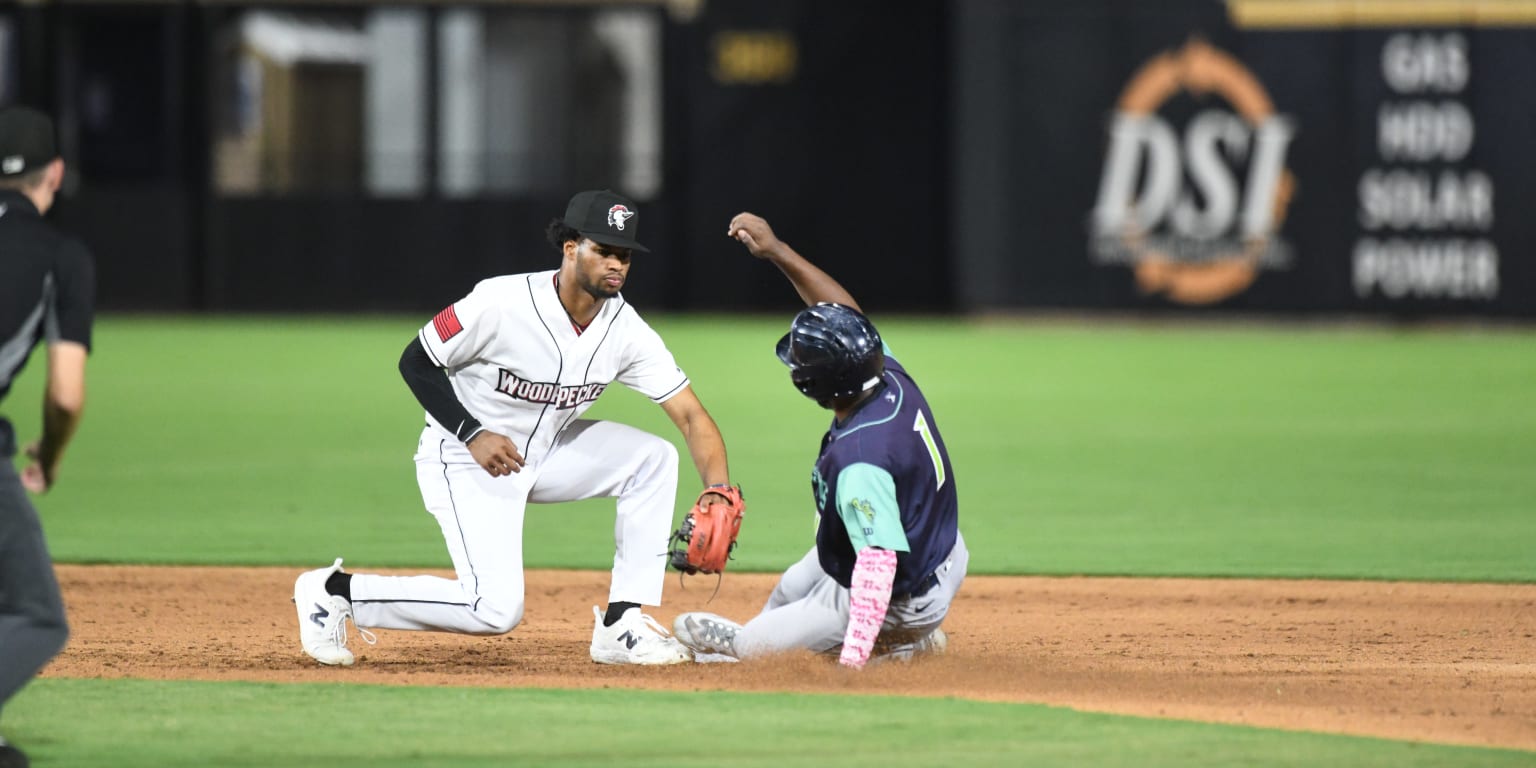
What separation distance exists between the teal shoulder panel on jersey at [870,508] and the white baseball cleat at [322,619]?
5.67 ft

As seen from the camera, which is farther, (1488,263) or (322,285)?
(322,285)

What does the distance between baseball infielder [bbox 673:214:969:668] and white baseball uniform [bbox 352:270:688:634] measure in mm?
501

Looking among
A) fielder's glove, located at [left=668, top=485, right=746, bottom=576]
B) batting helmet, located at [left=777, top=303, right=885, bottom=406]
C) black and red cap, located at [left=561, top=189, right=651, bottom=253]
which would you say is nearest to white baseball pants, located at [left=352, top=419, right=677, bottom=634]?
fielder's glove, located at [left=668, top=485, right=746, bottom=576]

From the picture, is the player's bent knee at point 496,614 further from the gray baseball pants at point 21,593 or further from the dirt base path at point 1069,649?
the gray baseball pants at point 21,593

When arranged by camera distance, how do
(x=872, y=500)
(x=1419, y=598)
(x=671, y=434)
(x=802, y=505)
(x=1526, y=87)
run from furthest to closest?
1. (x=1526, y=87)
2. (x=671, y=434)
3. (x=802, y=505)
4. (x=1419, y=598)
5. (x=872, y=500)

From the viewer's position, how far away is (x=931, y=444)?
611 cm

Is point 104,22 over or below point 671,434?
over

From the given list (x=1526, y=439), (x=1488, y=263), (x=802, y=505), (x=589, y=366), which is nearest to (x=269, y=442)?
(x=802, y=505)

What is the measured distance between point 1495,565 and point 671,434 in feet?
19.6

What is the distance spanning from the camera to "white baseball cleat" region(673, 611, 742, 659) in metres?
6.56

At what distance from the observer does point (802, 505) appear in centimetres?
1096

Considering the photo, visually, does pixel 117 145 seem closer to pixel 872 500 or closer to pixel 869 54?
pixel 869 54

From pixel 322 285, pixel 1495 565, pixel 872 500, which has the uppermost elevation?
pixel 872 500

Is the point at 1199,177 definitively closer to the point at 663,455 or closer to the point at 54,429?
the point at 663,455
